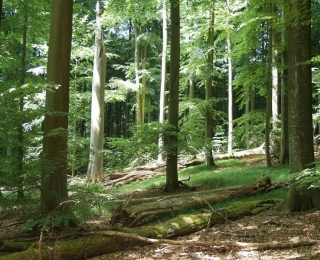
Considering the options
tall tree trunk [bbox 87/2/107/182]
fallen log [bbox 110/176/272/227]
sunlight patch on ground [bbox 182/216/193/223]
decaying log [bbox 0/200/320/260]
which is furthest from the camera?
tall tree trunk [bbox 87/2/107/182]

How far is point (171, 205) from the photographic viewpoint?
819 cm

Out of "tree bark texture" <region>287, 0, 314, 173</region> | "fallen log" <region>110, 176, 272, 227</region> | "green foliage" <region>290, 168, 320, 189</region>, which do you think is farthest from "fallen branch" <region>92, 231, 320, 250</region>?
"tree bark texture" <region>287, 0, 314, 173</region>

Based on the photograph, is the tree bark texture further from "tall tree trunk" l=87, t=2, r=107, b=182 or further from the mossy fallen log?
"tall tree trunk" l=87, t=2, r=107, b=182

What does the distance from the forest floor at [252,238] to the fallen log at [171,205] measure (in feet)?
3.63

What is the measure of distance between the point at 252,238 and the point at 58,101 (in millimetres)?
4919

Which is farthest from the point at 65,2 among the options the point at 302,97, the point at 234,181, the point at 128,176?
the point at 128,176

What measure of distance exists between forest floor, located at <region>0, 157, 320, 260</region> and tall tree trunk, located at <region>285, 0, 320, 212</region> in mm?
360

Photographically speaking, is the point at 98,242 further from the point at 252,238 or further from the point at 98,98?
the point at 98,98

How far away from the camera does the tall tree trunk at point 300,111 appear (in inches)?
257

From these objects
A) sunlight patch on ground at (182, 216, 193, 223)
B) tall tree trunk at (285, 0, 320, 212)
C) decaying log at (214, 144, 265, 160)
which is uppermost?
tall tree trunk at (285, 0, 320, 212)

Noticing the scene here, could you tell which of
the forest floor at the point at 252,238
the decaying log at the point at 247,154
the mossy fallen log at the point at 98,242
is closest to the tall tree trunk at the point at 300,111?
the forest floor at the point at 252,238

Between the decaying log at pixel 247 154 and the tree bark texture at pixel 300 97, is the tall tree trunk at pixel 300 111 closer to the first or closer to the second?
the tree bark texture at pixel 300 97

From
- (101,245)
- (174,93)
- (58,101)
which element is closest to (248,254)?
(101,245)

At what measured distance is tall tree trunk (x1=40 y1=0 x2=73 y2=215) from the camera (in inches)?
256
